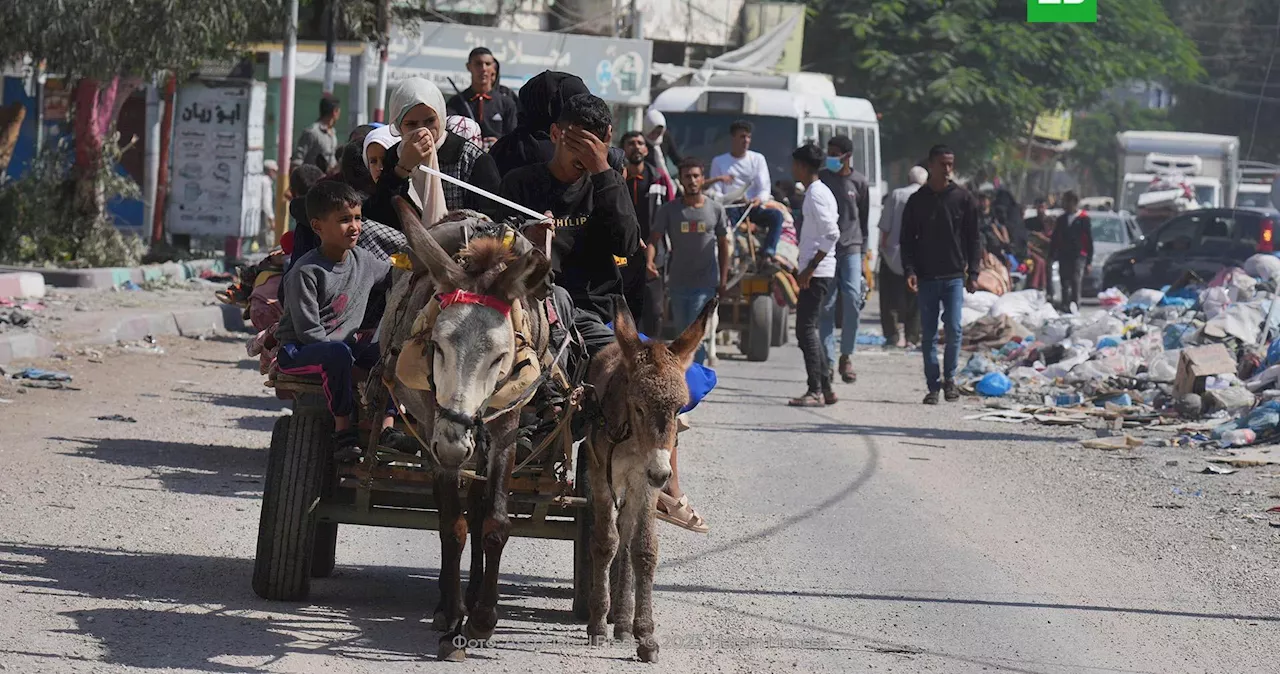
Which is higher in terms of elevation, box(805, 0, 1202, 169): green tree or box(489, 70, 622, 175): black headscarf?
box(805, 0, 1202, 169): green tree

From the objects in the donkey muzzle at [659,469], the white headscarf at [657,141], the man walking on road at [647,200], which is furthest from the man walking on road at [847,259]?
the donkey muzzle at [659,469]

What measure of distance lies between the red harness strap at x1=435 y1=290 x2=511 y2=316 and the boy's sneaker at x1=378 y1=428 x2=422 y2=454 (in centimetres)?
73

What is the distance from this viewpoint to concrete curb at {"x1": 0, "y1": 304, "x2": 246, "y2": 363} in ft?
47.8

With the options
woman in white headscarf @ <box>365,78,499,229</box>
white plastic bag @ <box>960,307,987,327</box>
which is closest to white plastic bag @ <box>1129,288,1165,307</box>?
white plastic bag @ <box>960,307,987,327</box>

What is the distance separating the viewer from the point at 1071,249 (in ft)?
94.4

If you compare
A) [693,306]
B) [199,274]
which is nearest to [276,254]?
[693,306]

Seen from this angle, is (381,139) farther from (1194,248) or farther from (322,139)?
(1194,248)

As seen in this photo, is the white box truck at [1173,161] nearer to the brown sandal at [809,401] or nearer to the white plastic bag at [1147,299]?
the white plastic bag at [1147,299]

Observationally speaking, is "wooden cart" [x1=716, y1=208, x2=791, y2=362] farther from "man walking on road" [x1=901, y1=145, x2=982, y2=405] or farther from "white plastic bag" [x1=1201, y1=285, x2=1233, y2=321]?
"white plastic bag" [x1=1201, y1=285, x2=1233, y2=321]

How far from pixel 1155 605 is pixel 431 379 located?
3.71 metres

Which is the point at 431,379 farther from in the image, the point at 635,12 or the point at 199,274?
the point at 635,12

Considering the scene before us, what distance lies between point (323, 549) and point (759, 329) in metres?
11.4

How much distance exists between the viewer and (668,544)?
897cm

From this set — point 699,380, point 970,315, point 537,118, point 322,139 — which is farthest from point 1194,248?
point 699,380
